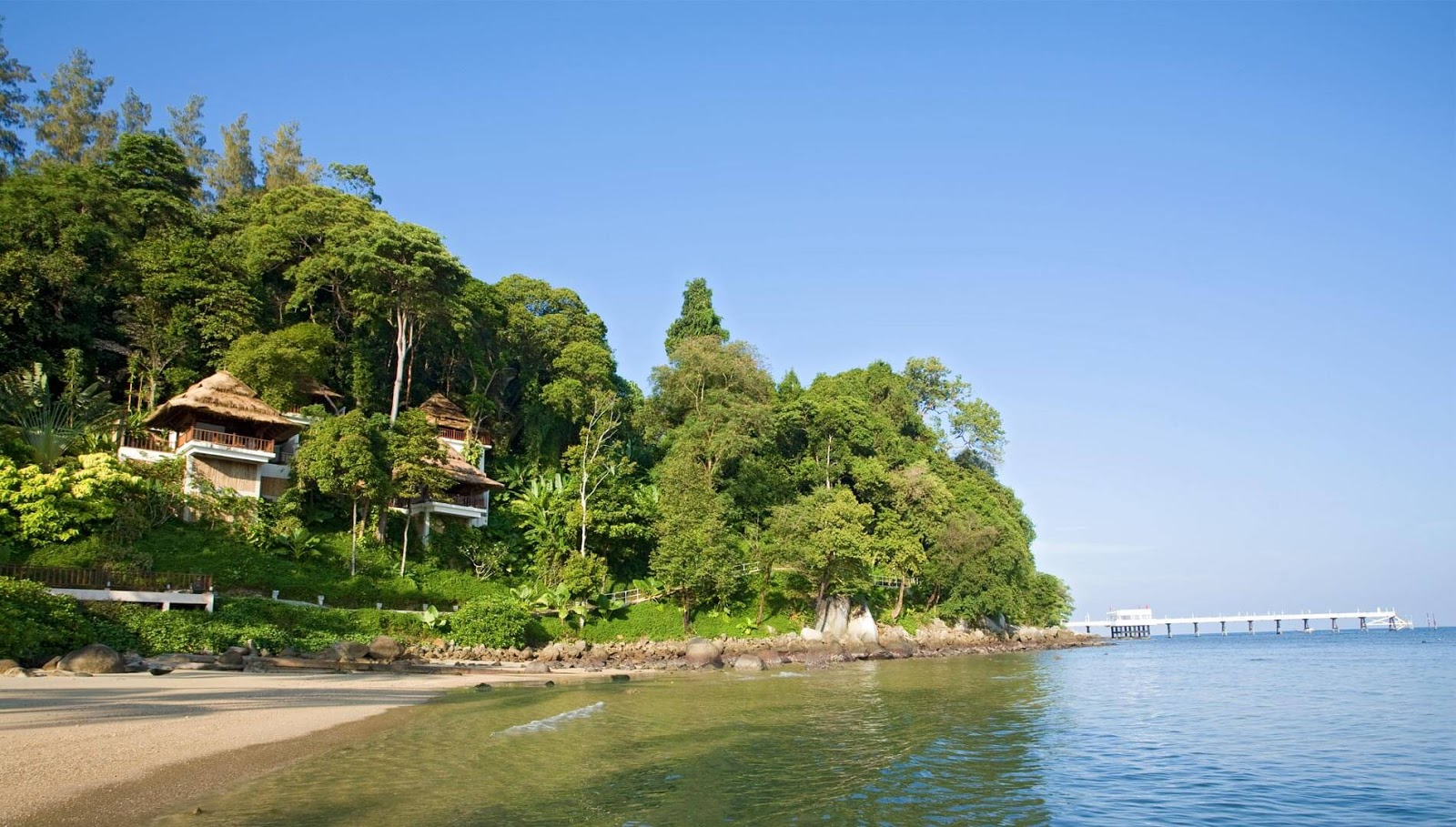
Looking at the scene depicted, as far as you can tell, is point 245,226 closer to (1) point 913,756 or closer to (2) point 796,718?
(2) point 796,718

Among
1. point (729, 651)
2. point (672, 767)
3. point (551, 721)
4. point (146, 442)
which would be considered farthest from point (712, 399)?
point (672, 767)

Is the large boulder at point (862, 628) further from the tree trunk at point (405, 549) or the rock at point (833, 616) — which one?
the tree trunk at point (405, 549)

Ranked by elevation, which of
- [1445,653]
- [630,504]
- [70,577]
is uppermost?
[630,504]

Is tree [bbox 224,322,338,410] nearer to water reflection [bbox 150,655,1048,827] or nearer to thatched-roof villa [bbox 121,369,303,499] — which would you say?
thatched-roof villa [bbox 121,369,303,499]

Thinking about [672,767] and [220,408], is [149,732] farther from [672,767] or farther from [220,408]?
[220,408]

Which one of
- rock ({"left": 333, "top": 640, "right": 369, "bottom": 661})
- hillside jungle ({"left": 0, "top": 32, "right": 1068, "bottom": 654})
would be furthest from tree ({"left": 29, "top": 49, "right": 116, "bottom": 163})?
rock ({"left": 333, "top": 640, "right": 369, "bottom": 661})

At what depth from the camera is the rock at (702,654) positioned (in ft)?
120

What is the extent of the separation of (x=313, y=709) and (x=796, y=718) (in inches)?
443

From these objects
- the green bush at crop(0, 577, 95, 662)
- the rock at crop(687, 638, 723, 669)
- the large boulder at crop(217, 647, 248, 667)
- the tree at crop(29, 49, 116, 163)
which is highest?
the tree at crop(29, 49, 116, 163)

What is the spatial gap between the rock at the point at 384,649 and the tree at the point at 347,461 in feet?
16.3

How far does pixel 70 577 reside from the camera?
23906 mm

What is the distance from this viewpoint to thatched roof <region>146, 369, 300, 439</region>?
31.8m

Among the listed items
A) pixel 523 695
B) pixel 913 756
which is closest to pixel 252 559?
pixel 523 695

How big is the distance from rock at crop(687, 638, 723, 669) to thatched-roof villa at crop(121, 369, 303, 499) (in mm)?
19578
